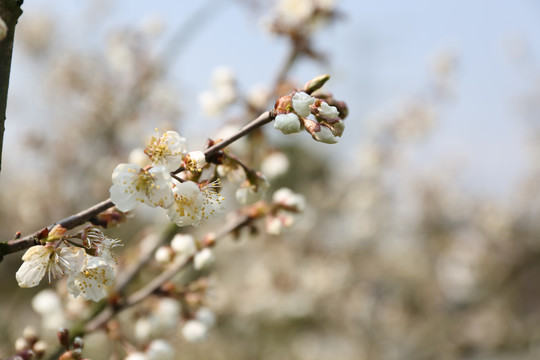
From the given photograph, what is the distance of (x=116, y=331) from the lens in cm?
145

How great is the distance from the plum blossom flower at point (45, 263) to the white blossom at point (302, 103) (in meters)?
0.48

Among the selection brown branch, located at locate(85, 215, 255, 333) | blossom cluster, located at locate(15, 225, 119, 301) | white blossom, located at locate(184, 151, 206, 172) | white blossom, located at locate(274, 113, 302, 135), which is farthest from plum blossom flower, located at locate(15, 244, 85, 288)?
brown branch, located at locate(85, 215, 255, 333)

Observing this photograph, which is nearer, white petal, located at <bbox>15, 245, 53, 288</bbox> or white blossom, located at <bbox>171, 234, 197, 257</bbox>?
white petal, located at <bbox>15, 245, 53, 288</bbox>

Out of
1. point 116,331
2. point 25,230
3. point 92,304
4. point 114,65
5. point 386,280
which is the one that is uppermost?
point 386,280

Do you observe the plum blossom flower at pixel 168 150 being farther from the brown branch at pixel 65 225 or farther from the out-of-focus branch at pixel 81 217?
the brown branch at pixel 65 225

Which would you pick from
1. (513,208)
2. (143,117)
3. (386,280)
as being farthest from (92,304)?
(513,208)

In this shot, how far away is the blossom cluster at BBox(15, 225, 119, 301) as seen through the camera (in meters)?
0.84

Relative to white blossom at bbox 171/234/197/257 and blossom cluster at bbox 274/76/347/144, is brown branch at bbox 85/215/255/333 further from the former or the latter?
blossom cluster at bbox 274/76/347/144

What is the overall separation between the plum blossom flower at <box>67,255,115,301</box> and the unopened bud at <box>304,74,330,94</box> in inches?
20.1

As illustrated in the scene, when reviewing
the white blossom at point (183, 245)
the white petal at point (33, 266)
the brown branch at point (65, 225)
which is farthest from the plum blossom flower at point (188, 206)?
the white blossom at point (183, 245)

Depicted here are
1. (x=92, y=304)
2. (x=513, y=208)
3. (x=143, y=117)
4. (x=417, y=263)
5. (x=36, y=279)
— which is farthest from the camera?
(x=417, y=263)

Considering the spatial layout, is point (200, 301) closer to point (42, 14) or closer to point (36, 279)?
point (36, 279)

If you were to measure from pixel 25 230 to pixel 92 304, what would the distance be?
3394 mm

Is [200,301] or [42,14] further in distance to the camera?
[42,14]
